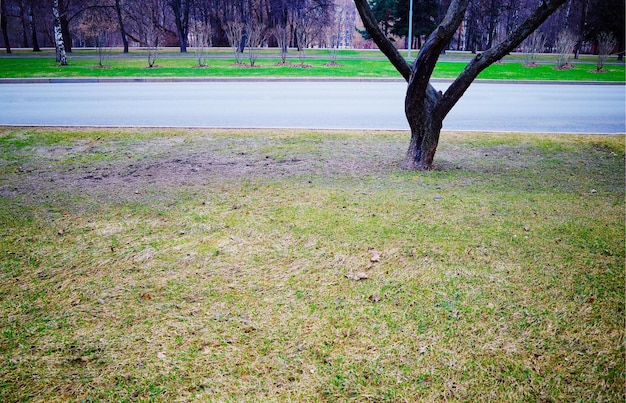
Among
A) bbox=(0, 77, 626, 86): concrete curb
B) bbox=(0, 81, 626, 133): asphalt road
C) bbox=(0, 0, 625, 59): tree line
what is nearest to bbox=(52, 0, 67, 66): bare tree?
bbox=(0, 0, 625, 59): tree line

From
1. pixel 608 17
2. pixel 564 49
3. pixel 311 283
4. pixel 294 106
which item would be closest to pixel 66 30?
pixel 294 106

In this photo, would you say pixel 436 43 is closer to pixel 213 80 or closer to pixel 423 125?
pixel 423 125

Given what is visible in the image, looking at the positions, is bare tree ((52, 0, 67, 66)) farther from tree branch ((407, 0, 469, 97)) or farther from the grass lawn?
tree branch ((407, 0, 469, 97))

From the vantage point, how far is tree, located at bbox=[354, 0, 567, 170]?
5.88 m

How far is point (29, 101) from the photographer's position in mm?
12625

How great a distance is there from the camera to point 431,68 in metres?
6.08

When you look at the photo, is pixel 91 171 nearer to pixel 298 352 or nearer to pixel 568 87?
pixel 298 352

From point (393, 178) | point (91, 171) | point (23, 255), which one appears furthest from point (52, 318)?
point (393, 178)

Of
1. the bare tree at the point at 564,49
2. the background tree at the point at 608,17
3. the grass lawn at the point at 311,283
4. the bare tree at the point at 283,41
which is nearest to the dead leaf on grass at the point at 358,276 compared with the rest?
the grass lawn at the point at 311,283

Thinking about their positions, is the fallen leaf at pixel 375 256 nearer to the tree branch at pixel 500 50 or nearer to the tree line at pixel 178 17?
the tree branch at pixel 500 50

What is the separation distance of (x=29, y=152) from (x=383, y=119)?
22.7ft

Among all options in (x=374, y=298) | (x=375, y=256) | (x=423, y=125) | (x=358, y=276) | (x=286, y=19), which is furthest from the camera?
(x=286, y=19)

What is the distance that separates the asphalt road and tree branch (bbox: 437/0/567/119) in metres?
3.41

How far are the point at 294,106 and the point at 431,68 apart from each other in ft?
20.5
